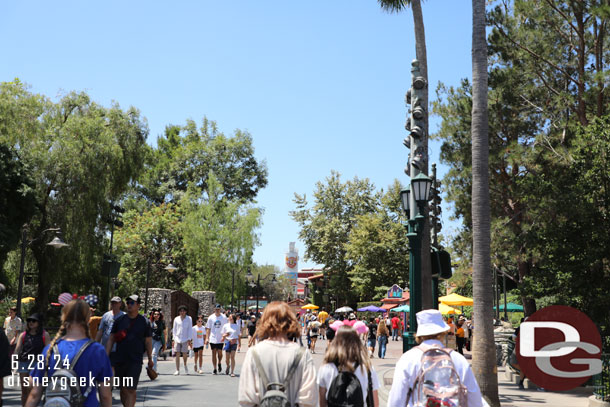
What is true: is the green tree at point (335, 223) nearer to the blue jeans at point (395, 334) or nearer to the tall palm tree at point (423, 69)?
the blue jeans at point (395, 334)

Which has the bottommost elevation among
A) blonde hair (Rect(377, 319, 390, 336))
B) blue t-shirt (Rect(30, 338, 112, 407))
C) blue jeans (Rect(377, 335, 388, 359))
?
blue jeans (Rect(377, 335, 388, 359))

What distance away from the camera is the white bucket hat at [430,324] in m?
4.65

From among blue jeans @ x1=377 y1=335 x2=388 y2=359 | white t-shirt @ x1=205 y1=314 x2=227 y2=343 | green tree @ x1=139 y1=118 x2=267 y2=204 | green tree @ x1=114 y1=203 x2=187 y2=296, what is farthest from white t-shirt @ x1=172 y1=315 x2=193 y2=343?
green tree @ x1=139 y1=118 x2=267 y2=204

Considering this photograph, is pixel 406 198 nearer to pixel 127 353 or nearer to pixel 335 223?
pixel 127 353

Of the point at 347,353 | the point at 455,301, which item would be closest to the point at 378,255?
the point at 455,301

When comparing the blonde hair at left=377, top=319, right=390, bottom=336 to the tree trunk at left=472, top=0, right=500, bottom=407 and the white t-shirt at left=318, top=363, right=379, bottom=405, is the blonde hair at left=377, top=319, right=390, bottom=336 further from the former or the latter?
the white t-shirt at left=318, top=363, right=379, bottom=405

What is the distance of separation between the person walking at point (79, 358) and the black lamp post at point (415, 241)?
7.73 m

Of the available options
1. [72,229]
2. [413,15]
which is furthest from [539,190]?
[72,229]

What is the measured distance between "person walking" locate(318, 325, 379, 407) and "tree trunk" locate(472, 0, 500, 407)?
6.95 m

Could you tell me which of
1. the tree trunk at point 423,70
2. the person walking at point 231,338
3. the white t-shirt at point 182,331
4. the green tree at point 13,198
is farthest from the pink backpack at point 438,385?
the green tree at point 13,198

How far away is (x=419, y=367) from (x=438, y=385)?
0.18 meters

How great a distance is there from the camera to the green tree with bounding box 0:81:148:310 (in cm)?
3225

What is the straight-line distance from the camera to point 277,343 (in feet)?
14.1

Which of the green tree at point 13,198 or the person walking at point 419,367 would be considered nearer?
the person walking at point 419,367
